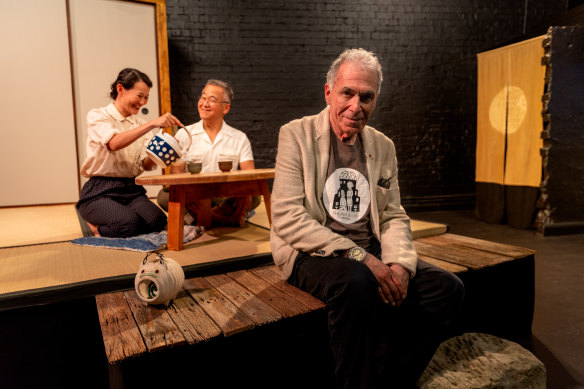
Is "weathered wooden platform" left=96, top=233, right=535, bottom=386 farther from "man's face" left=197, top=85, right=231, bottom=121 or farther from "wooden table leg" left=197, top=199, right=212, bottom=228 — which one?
"man's face" left=197, top=85, right=231, bottom=121

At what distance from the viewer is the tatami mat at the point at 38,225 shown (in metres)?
2.72

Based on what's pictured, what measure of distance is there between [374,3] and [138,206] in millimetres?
4333

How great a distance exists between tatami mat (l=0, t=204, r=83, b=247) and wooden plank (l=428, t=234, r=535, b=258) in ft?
8.22

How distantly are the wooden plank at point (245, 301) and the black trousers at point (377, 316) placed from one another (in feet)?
0.60

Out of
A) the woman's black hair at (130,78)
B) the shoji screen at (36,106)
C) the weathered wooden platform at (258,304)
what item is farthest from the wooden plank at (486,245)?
the shoji screen at (36,106)

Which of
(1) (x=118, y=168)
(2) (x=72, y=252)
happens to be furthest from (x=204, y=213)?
(2) (x=72, y=252)

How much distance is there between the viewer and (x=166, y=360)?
130cm

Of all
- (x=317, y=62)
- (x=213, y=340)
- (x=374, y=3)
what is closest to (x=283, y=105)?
(x=317, y=62)

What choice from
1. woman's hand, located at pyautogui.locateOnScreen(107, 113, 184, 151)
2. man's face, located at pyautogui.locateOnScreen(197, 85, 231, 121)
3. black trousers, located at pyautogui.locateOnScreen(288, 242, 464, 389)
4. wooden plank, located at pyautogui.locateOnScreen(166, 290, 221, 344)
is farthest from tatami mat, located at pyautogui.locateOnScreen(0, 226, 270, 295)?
man's face, located at pyautogui.locateOnScreen(197, 85, 231, 121)

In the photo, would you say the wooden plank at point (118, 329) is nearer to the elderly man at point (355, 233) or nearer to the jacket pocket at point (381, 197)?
the elderly man at point (355, 233)

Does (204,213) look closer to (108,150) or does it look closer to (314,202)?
(108,150)

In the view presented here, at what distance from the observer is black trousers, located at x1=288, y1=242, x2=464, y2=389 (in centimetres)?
131

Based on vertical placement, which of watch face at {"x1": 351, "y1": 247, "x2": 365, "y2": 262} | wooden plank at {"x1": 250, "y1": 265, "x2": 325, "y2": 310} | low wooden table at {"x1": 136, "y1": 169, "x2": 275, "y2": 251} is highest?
low wooden table at {"x1": 136, "y1": 169, "x2": 275, "y2": 251}

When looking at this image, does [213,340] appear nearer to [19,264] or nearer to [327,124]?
[327,124]
